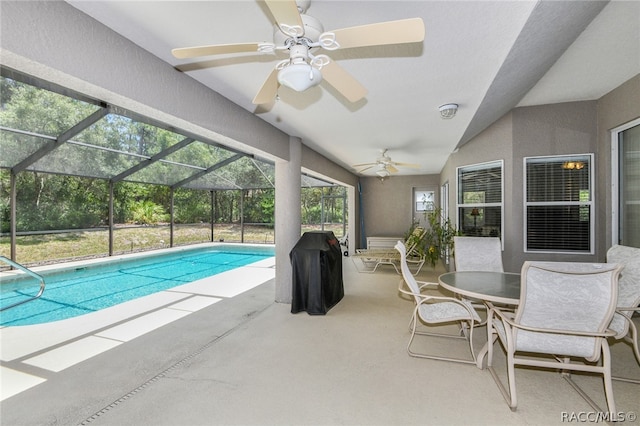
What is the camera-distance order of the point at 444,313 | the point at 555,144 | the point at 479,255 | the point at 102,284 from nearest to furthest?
the point at 444,313
the point at 479,255
the point at 555,144
the point at 102,284

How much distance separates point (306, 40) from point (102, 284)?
23.4ft

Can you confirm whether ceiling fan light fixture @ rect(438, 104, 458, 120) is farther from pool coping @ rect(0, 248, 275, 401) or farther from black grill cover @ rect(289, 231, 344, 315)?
pool coping @ rect(0, 248, 275, 401)

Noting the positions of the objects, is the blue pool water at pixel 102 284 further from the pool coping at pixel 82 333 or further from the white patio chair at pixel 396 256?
the white patio chair at pixel 396 256

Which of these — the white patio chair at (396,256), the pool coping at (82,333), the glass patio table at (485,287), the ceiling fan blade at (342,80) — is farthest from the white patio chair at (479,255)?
the pool coping at (82,333)

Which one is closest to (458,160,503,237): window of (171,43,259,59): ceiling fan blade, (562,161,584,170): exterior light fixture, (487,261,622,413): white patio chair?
(562,161,584,170): exterior light fixture

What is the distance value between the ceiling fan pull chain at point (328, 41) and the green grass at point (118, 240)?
9127mm

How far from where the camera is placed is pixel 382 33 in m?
1.40

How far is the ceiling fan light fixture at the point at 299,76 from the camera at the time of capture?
5.00 feet

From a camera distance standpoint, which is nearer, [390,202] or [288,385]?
[288,385]

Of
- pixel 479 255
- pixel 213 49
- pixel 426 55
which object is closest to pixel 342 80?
pixel 213 49

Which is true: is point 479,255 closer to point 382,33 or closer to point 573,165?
point 573,165

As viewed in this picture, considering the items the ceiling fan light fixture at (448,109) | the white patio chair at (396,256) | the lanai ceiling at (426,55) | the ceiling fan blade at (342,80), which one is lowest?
the white patio chair at (396,256)

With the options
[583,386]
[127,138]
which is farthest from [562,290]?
[127,138]

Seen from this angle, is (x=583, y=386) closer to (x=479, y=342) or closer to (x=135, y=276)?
(x=479, y=342)
